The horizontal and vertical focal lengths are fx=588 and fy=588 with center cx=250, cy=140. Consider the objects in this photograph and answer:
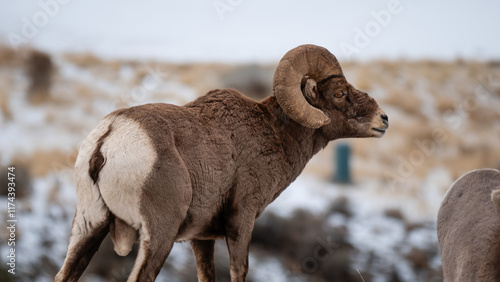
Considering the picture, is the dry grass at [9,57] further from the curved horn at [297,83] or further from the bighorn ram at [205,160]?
the curved horn at [297,83]

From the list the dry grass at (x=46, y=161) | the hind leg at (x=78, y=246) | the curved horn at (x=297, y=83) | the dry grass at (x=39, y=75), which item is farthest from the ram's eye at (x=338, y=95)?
the dry grass at (x=39, y=75)

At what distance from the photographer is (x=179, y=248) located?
16.3 meters

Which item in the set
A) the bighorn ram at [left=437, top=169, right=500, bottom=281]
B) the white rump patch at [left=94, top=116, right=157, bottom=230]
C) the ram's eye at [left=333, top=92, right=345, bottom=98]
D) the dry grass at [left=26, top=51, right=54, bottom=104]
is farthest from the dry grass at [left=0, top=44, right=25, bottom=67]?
the bighorn ram at [left=437, top=169, right=500, bottom=281]

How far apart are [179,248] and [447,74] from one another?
24137 mm

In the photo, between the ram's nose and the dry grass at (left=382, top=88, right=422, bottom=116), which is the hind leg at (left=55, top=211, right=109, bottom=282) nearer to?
the ram's nose

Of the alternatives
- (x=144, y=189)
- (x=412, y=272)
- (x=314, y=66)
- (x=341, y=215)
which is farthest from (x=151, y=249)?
(x=341, y=215)

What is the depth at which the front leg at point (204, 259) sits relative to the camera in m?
6.34

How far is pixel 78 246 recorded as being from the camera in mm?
5059

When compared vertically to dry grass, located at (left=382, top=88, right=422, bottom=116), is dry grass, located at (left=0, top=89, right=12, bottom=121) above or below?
below

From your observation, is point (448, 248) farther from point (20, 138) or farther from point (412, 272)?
point (20, 138)

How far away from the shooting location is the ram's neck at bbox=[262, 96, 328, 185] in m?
6.40

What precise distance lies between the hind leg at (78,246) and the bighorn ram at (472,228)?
3261 millimetres

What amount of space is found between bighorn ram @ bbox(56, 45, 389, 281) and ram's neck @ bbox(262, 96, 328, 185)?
0.5 inches

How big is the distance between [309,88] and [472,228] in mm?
2196
